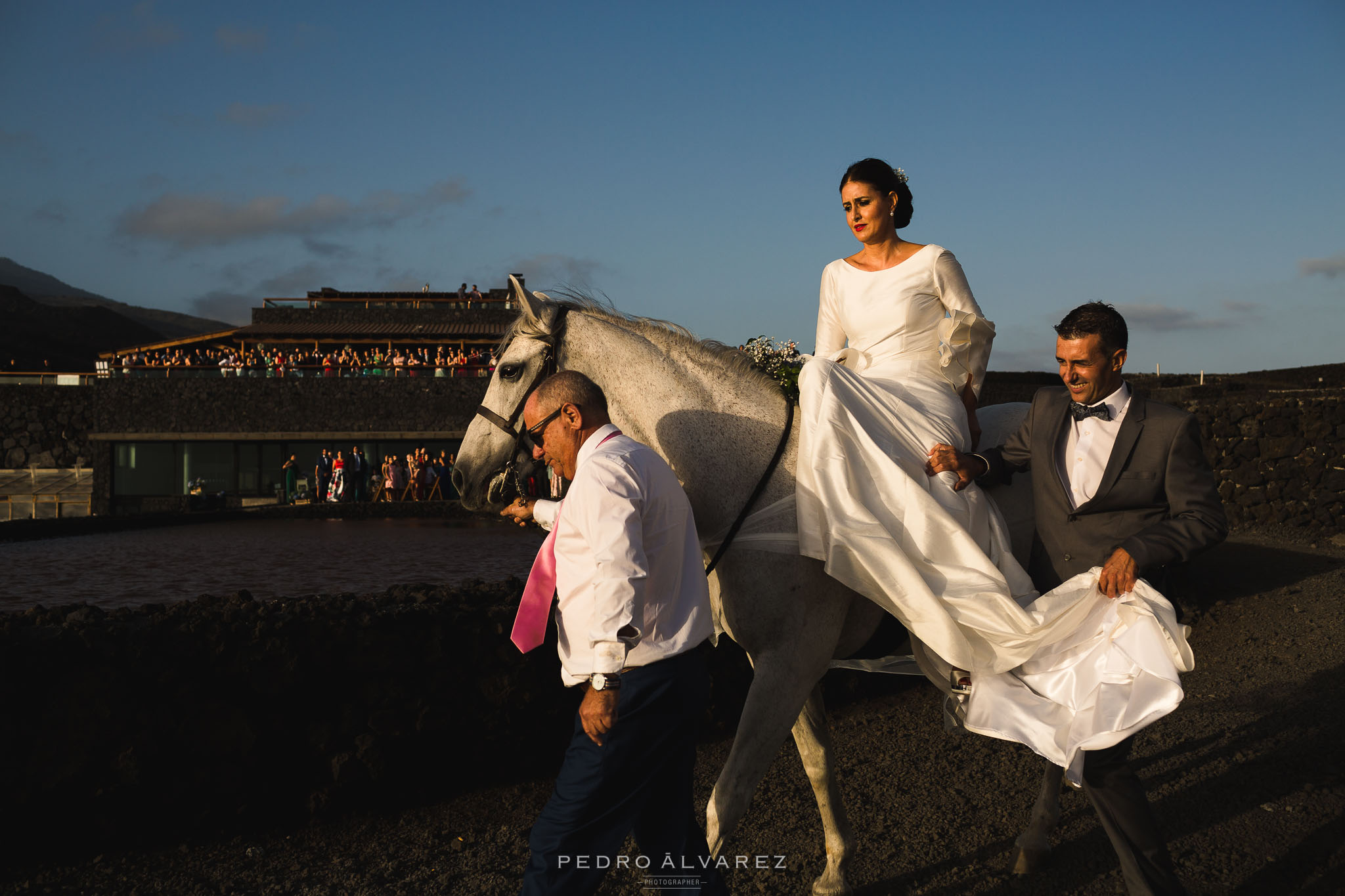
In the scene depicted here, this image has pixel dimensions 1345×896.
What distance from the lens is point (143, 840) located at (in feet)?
13.0

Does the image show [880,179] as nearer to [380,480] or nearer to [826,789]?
[826,789]

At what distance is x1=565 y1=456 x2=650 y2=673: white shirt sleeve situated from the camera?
2.23 meters

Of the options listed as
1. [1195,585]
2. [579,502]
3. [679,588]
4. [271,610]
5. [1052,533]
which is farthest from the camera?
[1195,585]

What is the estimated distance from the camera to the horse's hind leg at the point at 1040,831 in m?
3.85

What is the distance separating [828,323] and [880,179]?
0.59 m

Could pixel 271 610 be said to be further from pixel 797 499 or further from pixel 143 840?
pixel 797 499

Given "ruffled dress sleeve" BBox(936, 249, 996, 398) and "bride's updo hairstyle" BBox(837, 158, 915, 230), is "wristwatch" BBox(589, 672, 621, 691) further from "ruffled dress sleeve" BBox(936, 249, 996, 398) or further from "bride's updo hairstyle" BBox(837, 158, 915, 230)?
"bride's updo hairstyle" BBox(837, 158, 915, 230)

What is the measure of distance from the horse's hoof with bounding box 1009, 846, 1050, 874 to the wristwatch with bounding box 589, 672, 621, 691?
2583 mm

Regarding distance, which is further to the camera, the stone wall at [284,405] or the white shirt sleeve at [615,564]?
the stone wall at [284,405]

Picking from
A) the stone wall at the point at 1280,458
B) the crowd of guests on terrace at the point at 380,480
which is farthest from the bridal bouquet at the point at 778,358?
the crowd of guests on terrace at the point at 380,480

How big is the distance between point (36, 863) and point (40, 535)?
1580 centimetres

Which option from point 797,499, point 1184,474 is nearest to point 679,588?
point 797,499

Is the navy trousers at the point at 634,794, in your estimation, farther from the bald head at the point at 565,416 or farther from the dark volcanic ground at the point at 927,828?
the dark volcanic ground at the point at 927,828

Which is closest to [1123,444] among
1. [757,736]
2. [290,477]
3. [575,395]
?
[757,736]
